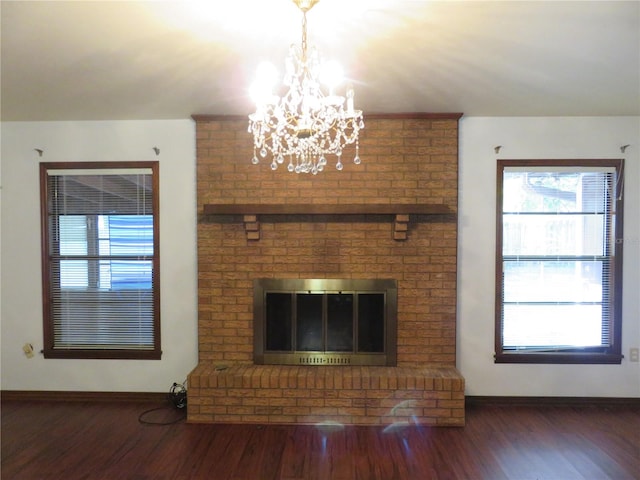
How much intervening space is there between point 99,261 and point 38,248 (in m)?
0.55

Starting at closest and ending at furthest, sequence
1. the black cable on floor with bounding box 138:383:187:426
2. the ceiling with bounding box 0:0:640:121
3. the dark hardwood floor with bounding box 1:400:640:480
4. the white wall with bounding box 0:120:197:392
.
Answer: the ceiling with bounding box 0:0:640:121 → the dark hardwood floor with bounding box 1:400:640:480 → the black cable on floor with bounding box 138:383:187:426 → the white wall with bounding box 0:120:197:392

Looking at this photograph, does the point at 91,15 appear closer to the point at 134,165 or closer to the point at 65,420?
the point at 134,165

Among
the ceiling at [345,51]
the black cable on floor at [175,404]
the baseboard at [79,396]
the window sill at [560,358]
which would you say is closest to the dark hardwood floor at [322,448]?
the black cable on floor at [175,404]

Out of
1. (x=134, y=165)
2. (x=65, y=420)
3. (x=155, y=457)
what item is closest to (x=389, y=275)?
(x=155, y=457)

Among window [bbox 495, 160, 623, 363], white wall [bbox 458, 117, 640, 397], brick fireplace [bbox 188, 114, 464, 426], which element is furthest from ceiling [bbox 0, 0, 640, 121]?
window [bbox 495, 160, 623, 363]

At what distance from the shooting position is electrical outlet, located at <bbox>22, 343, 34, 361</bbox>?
9.52ft

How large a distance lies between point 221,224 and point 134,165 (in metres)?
0.95

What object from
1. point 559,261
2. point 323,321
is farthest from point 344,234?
point 559,261

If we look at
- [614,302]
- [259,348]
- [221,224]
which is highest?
[221,224]

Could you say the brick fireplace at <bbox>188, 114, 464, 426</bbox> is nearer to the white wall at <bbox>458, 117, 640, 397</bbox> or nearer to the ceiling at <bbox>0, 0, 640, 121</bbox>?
the white wall at <bbox>458, 117, 640, 397</bbox>

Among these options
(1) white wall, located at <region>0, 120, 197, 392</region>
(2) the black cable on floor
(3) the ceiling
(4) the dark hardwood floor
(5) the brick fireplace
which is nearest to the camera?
(3) the ceiling

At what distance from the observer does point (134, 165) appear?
9.43 feet

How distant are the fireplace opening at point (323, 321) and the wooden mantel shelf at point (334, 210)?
544 mm

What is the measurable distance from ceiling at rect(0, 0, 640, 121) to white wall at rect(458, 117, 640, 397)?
0.24 meters
